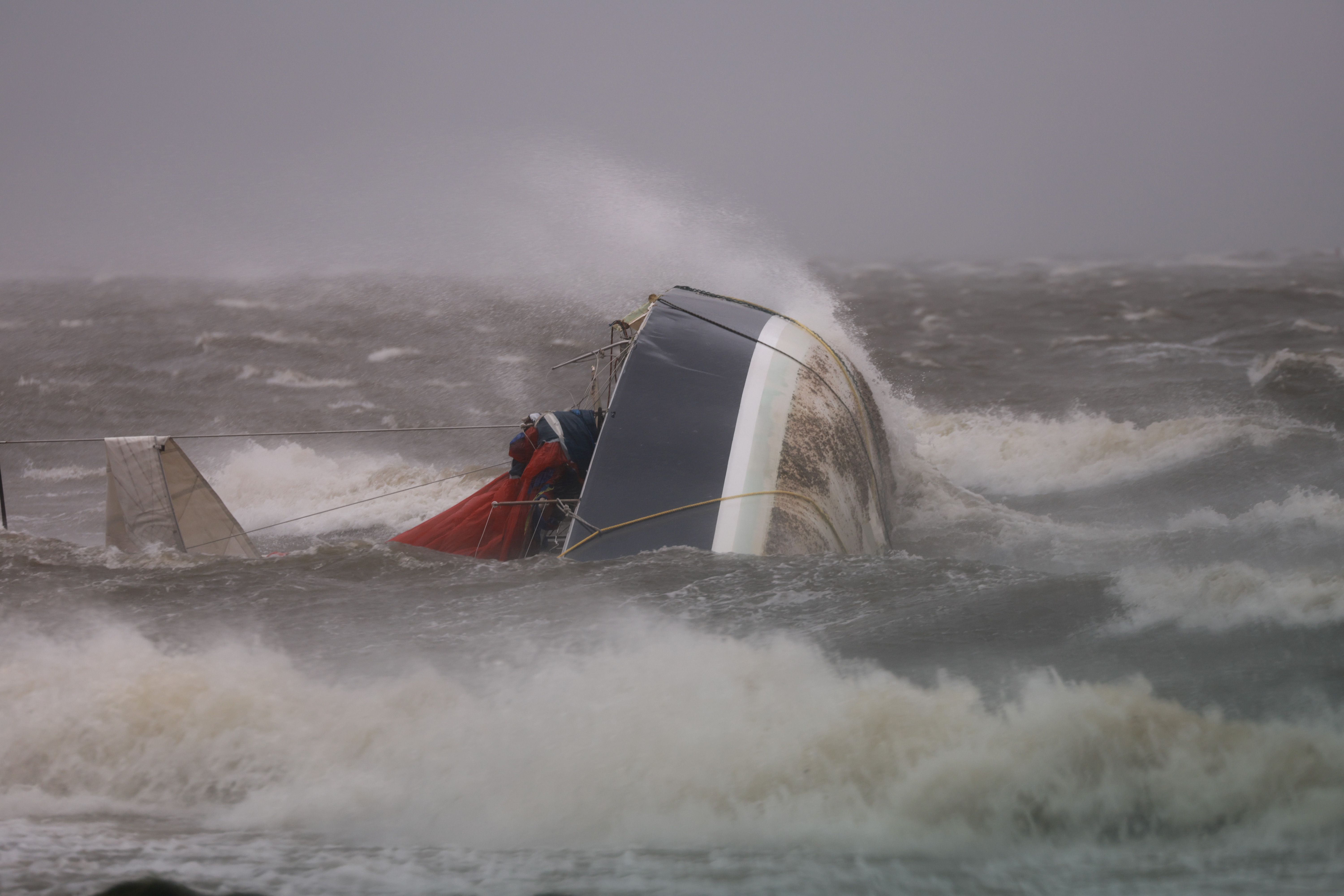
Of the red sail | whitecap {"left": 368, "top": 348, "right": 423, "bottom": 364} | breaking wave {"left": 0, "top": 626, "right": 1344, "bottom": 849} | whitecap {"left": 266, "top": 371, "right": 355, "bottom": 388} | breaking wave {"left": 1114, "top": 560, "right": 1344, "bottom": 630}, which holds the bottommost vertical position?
breaking wave {"left": 0, "top": 626, "right": 1344, "bottom": 849}

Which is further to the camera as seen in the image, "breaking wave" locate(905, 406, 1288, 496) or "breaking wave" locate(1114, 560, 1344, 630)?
"breaking wave" locate(905, 406, 1288, 496)

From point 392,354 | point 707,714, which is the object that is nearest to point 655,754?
point 707,714

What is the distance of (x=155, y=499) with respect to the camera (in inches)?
156

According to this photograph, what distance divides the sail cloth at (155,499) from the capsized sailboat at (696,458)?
895 mm

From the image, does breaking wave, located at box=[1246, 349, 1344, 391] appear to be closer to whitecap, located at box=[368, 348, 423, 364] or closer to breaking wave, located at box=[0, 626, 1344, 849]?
breaking wave, located at box=[0, 626, 1344, 849]

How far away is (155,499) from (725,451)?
93.7 inches

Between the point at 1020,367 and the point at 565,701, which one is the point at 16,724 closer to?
the point at 565,701

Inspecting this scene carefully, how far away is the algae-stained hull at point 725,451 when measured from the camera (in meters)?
3.49

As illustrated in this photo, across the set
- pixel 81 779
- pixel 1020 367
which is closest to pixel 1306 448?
pixel 1020 367

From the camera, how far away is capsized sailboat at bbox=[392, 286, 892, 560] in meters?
3.51

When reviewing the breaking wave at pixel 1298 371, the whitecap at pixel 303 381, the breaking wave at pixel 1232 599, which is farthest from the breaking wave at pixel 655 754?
the whitecap at pixel 303 381

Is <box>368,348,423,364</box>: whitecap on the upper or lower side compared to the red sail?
upper

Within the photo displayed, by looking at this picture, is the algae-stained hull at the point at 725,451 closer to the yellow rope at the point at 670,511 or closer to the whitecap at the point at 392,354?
the yellow rope at the point at 670,511

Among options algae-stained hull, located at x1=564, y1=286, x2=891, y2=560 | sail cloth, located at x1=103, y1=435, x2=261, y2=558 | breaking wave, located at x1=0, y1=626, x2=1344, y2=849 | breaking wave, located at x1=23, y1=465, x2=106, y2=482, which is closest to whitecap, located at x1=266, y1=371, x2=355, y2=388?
breaking wave, located at x1=23, y1=465, x2=106, y2=482
